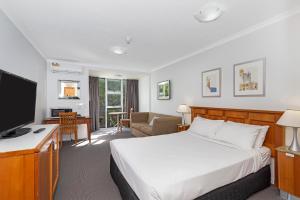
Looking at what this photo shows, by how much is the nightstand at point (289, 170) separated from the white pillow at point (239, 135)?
0.33 meters

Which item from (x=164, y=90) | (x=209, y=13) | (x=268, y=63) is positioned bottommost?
(x=164, y=90)

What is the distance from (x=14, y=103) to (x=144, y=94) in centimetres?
557

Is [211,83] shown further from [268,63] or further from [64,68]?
[64,68]

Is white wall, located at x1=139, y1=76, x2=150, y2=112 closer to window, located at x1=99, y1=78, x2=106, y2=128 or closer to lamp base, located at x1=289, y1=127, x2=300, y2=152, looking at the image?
window, located at x1=99, y1=78, x2=106, y2=128

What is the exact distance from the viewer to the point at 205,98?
12.0 feet

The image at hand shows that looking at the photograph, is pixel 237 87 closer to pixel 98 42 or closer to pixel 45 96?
pixel 98 42

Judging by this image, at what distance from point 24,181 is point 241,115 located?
3.05 m

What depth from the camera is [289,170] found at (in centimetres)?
194

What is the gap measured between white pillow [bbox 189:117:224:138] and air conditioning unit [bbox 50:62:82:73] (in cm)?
390

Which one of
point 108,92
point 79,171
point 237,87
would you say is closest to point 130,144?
point 79,171

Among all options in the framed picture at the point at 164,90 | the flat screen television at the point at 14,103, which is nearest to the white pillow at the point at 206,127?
the framed picture at the point at 164,90

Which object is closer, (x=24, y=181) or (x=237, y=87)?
(x=24, y=181)

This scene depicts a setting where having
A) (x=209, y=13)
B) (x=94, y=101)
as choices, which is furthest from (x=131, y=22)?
(x=94, y=101)

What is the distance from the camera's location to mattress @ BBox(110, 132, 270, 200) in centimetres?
139
